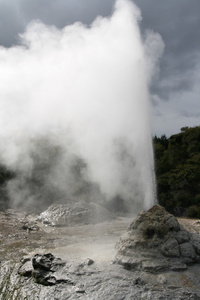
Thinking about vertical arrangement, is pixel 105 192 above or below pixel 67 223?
above

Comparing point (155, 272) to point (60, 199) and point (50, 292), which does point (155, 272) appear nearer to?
point (50, 292)

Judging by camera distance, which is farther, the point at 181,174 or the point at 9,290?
the point at 181,174

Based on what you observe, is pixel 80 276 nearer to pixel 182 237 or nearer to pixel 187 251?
pixel 187 251

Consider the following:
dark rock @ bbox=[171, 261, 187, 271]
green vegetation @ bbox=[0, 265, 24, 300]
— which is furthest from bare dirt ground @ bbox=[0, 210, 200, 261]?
green vegetation @ bbox=[0, 265, 24, 300]

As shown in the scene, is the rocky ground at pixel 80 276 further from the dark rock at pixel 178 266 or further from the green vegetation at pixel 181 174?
the green vegetation at pixel 181 174

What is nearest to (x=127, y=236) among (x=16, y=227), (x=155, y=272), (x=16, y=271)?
(x=155, y=272)

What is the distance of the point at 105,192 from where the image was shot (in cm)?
1561

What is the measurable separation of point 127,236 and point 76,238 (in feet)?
9.77

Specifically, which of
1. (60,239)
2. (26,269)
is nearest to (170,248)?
(26,269)

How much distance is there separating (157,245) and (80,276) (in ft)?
6.09

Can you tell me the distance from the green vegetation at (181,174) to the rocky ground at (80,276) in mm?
9021

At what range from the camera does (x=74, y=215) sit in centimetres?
1245

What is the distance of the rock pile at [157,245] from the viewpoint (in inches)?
223

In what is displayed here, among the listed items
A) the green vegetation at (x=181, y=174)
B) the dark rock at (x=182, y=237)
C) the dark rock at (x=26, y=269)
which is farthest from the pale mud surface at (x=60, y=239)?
the green vegetation at (x=181, y=174)
